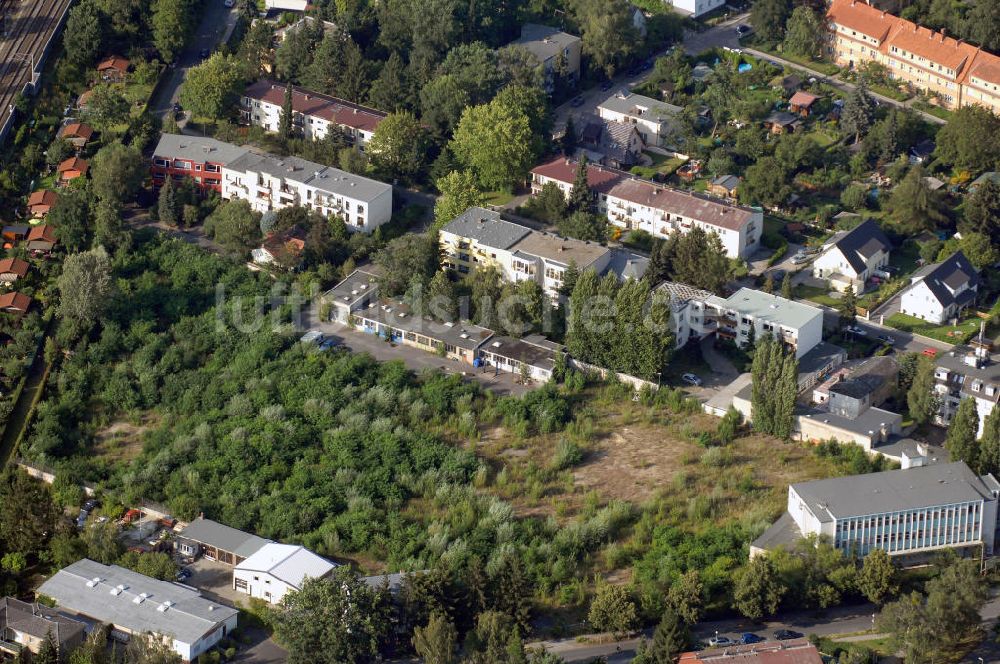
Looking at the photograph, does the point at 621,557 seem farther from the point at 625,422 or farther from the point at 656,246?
the point at 656,246

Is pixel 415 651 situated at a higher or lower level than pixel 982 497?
lower

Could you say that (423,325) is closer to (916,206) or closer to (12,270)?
(12,270)

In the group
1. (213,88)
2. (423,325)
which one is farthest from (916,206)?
(213,88)

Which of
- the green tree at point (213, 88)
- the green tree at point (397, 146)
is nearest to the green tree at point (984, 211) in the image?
the green tree at point (397, 146)

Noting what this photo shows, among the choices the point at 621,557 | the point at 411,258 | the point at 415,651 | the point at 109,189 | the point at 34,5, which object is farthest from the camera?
the point at 34,5

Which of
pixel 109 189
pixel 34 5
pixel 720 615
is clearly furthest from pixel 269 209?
pixel 720 615

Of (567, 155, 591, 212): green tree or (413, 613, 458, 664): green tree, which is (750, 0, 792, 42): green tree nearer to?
(567, 155, 591, 212): green tree

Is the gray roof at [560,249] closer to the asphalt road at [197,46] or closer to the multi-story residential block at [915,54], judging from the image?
the asphalt road at [197,46]
